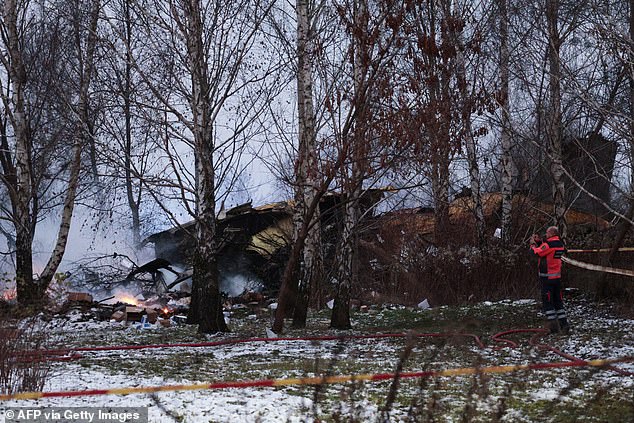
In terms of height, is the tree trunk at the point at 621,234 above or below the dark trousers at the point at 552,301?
above

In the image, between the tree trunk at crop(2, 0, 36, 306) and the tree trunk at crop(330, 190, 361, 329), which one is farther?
the tree trunk at crop(2, 0, 36, 306)

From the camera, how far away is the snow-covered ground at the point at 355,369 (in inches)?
196

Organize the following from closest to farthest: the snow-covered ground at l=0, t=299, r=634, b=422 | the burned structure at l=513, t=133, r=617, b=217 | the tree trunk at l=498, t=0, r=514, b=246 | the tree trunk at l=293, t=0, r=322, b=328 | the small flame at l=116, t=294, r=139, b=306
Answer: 1. the snow-covered ground at l=0, t=299, r=634, b=422
2. the tree trunk at l=293, t=0, r=322, b=328
3. the tree trunk at l=498, t=0, r=514, b=246
4. the small flame at l=116, t=294, r=139, b=306
5. the burned structure at l=513, t=133, r=617, b=217

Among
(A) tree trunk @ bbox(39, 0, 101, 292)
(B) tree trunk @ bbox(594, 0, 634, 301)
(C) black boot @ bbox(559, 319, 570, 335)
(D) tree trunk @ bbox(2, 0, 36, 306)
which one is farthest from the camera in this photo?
(A) tree trunk @ bbox(39, 0, 101, 292)

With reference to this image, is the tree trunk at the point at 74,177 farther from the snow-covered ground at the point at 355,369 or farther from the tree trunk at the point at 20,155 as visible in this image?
the snow-covered ground at the point at 355,369

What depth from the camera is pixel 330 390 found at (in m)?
6.36

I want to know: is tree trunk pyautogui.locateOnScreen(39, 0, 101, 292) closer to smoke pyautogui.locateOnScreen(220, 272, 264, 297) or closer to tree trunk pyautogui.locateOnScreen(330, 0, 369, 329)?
smoke pyautogui.locateOnScreen(220, 272, 264, 297)

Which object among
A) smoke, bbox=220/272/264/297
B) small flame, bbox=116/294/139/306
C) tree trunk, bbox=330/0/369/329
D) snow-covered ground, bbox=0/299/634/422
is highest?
tree trunk, bbox=330/0/369/329

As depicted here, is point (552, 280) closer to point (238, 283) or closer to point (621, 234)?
point (621, 234)

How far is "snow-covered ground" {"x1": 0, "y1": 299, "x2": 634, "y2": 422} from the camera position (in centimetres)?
498

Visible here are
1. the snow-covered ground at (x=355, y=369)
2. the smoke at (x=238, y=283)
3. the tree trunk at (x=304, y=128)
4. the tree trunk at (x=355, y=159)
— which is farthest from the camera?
the smoke at (x=238, y=283)

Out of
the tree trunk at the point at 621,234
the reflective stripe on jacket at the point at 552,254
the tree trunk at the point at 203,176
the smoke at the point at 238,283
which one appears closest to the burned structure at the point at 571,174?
the tree trunk at the point at 621,234

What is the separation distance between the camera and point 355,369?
787cm

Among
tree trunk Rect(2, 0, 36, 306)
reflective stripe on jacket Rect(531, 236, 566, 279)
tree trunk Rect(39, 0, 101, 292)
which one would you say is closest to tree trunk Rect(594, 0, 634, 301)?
reflective stripe on jacket Rect(531, 236, 566, 279)
